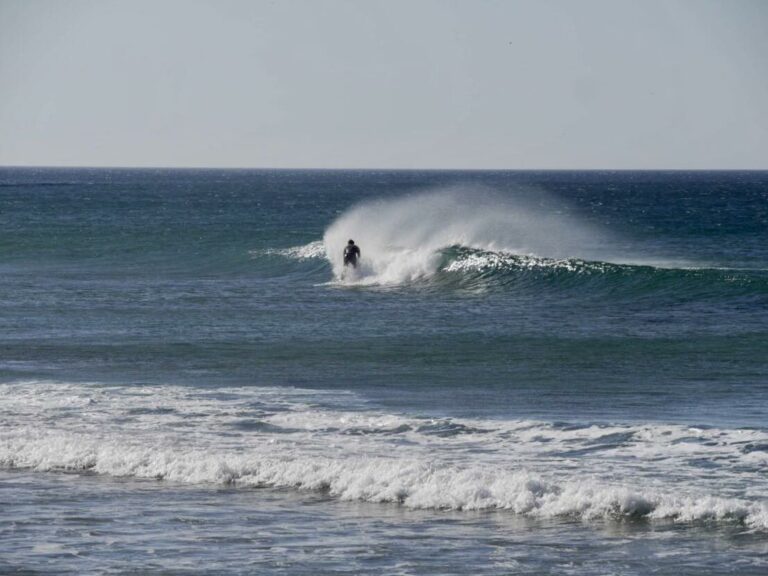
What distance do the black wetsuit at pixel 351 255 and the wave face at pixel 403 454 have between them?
19.1m

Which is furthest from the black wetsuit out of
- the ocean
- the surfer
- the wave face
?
the wave face

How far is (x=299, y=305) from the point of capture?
33.7 m

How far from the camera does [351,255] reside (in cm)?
3938

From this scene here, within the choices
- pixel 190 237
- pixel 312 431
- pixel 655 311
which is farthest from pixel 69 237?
pixel 312 431

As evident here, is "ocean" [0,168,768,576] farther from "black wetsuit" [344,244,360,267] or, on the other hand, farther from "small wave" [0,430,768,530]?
"black wetsuit" [344,244,360,267]

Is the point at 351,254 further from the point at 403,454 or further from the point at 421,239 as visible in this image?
the point at 403,454

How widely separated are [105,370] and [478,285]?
15.8 m

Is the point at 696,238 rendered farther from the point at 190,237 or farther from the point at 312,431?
the point at 312,431

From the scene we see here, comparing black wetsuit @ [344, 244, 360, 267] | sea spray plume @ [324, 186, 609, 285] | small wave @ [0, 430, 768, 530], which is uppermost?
sea spray plume @ [324, 186, 609, 285]

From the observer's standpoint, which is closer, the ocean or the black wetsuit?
the ocean

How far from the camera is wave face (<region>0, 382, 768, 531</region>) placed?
47.4 feet

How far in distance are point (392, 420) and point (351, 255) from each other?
21.1m

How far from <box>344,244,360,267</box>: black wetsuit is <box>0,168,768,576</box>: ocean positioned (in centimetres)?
45

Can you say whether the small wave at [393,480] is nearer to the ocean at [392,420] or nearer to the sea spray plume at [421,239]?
the ocean at [392,420]
